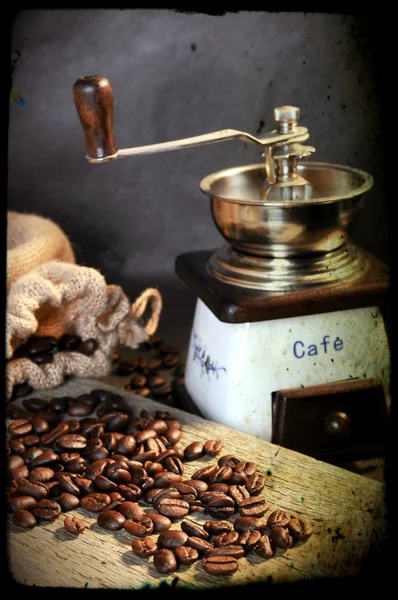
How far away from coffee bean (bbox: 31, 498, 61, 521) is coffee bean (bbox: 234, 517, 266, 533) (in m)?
0.28

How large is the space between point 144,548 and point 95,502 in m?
0.15

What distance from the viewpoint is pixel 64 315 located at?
1909 millimetres

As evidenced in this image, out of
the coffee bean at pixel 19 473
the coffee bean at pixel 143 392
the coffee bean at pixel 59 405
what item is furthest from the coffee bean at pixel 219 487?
the coffee bean at pixel 143 392

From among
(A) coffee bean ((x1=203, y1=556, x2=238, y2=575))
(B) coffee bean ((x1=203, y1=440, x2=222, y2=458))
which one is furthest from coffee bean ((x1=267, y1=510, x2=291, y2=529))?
(B) coffee bean ((x1=203, y1=440, x2=222, y2=458))

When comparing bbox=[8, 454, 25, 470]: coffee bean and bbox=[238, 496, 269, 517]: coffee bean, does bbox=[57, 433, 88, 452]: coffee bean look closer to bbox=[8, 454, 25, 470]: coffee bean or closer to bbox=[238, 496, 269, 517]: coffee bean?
bbox=[8, 454, 25, 470]: coffee bean

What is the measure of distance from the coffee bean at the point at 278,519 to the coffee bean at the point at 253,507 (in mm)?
20

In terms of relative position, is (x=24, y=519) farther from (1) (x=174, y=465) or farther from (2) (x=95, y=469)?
(1) (x=174, y=465)

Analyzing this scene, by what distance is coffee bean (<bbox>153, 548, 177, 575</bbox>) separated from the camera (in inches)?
47.3

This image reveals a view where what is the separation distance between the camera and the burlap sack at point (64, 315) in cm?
179

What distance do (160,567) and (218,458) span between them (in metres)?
0.32

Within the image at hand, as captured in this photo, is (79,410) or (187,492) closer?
(187,492)

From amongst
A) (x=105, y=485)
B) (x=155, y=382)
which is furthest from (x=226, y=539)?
(x=155, y=382)

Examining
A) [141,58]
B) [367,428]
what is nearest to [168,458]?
[367,428]

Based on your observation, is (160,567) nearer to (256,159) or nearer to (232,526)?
(232,526)
